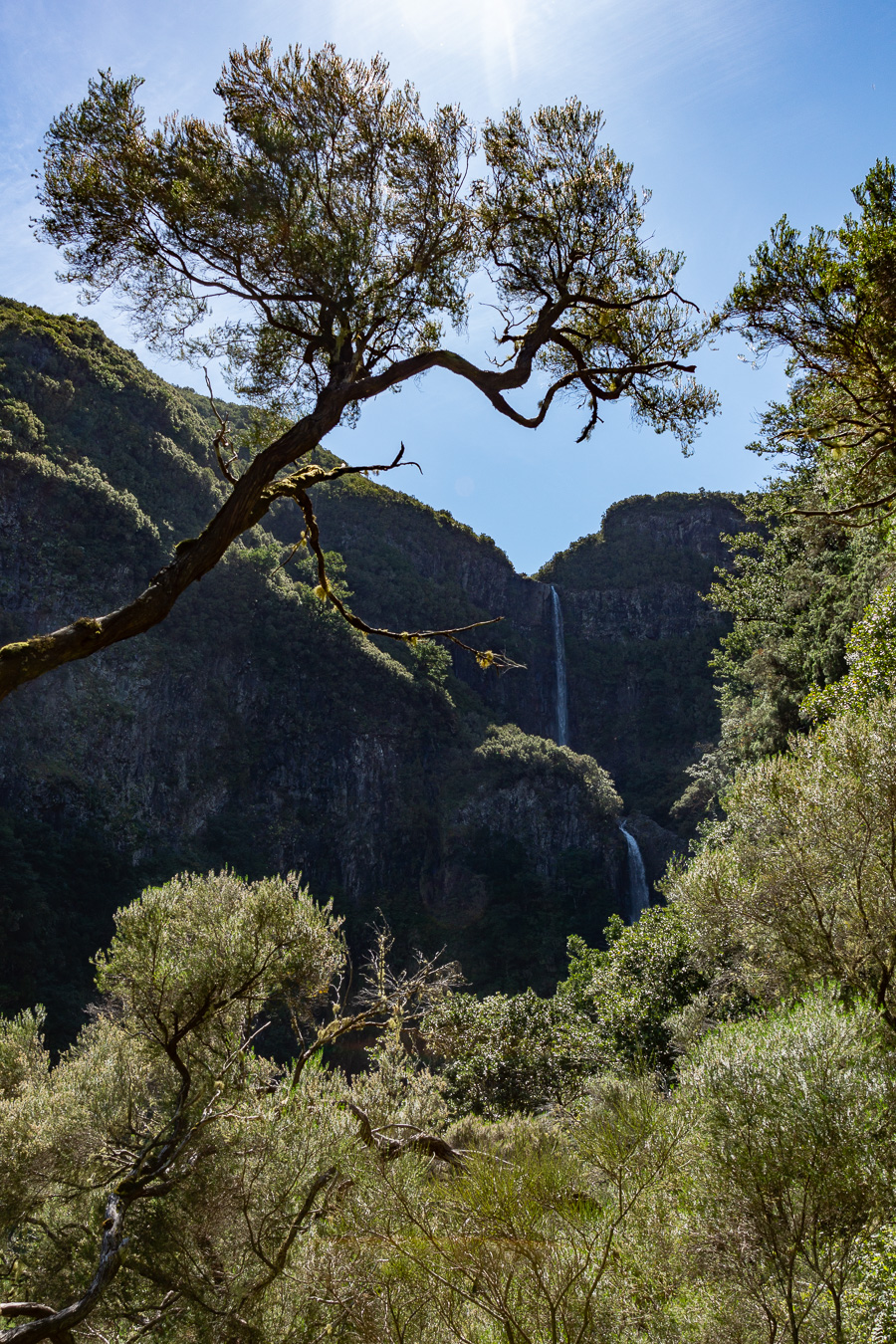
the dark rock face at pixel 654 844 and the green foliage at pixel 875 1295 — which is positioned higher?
the dark rock face at pixel 654 844

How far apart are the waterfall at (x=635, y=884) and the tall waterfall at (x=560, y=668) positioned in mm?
17412

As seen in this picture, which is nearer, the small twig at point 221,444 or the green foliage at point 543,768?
the small twig at point 221,444

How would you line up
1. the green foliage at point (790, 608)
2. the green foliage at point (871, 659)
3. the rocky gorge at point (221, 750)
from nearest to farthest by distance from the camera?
1. the green foliage at point (871, 659)
2. the green foliage at point (790, 608)
3. the rocky gorge at point (221, 750)

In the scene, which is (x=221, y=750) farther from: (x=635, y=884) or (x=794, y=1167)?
(x=794, y=1167)

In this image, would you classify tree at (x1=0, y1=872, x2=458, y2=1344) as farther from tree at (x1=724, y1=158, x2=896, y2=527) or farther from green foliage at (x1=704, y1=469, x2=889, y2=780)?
green foliage at (x1=704, y1=469, x2=889, y2=780)

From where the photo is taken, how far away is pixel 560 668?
62531mm

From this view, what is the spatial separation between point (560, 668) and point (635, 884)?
2569cm

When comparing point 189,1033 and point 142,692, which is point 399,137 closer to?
point 189,1033

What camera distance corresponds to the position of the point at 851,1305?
324cm

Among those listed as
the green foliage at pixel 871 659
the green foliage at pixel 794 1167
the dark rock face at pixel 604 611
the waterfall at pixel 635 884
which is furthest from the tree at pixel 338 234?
the dark rock face at pixel 604 611

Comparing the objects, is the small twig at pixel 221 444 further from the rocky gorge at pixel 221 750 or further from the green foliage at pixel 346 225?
the rocky gorge at pixel 221 750

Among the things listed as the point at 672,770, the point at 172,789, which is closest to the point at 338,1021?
the point at 172,789

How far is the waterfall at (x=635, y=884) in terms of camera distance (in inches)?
1538

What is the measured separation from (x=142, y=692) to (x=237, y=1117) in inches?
1273
